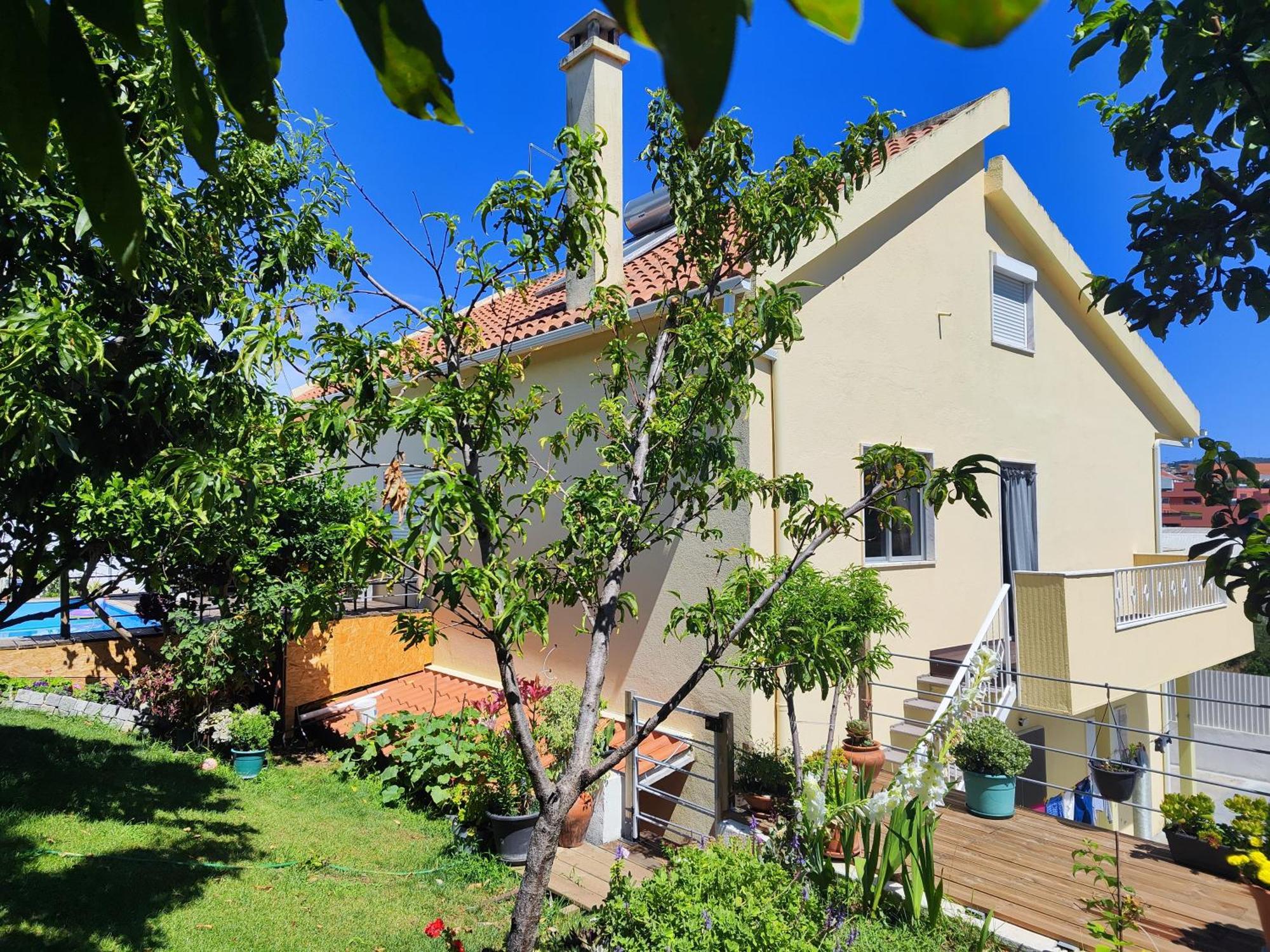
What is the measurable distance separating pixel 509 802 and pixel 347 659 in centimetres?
471

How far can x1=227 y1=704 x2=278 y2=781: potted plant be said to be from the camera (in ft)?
25.9

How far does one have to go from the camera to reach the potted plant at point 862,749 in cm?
641

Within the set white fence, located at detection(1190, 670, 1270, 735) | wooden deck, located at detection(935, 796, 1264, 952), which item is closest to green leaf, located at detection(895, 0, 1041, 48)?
wooden deck, located at detection(935, 796, 1264, 952)

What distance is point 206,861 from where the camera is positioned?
554cm

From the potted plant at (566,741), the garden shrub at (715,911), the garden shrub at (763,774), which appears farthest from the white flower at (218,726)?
the garden shrub at (715,911)

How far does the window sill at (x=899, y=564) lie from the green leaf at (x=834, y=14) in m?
7.61

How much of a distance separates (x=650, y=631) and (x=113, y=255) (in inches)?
283

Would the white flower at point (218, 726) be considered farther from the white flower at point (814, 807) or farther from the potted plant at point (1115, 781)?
the potted plant at point (1115, 781)

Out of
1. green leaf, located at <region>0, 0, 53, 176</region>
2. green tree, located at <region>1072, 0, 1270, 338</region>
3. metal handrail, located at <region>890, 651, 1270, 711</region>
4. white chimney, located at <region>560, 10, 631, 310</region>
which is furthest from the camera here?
white chimney, located at <region>560, 10, 631, 310</region>

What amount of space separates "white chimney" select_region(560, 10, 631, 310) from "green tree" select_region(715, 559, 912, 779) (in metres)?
3.82

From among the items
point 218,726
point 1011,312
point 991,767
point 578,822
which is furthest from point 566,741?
point 1011,312

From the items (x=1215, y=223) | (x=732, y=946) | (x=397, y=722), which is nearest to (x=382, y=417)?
(x=732, y=946)

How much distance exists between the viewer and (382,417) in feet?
10.8

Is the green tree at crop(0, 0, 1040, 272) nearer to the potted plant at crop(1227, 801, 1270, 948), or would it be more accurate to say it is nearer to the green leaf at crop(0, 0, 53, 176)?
the green leaf at crop(0, 0, 53, 176)
